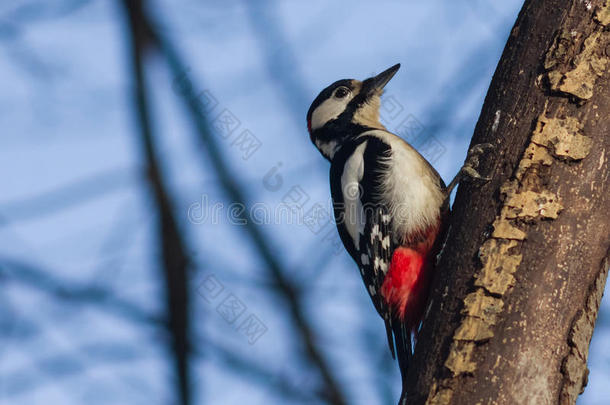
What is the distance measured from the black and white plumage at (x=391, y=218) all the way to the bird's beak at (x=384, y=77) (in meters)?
0.50

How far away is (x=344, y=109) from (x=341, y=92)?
125 millimetres

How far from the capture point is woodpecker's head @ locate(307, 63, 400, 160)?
4238 mm

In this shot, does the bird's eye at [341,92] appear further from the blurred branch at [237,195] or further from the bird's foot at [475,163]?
the bird's foot at [475,163]

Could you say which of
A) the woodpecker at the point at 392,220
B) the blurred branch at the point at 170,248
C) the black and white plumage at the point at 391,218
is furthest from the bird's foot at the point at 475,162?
the blurred branch at the point at 170,248

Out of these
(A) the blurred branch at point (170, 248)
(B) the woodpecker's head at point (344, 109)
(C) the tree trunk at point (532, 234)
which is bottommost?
(C) the tree trunk at point (532, 234)

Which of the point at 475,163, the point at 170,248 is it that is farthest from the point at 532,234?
the point at 170,248

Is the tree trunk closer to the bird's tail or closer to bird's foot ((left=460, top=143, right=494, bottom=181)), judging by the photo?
bird's foot ((left=460, top=143, right=494, bottom=181))

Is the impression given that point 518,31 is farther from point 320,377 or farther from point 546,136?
point 320,377

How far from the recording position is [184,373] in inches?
128

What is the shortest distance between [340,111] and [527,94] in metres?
2.24

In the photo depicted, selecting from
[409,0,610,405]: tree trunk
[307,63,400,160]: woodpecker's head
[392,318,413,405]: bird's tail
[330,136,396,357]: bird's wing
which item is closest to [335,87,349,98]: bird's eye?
[307,63,400,160]: woodpecker's head

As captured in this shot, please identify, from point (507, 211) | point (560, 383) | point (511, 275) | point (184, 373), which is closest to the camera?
point (560, 383)

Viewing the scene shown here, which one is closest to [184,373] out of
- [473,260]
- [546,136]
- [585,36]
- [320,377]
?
[320,377]

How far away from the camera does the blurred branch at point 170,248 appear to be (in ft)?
10.8
